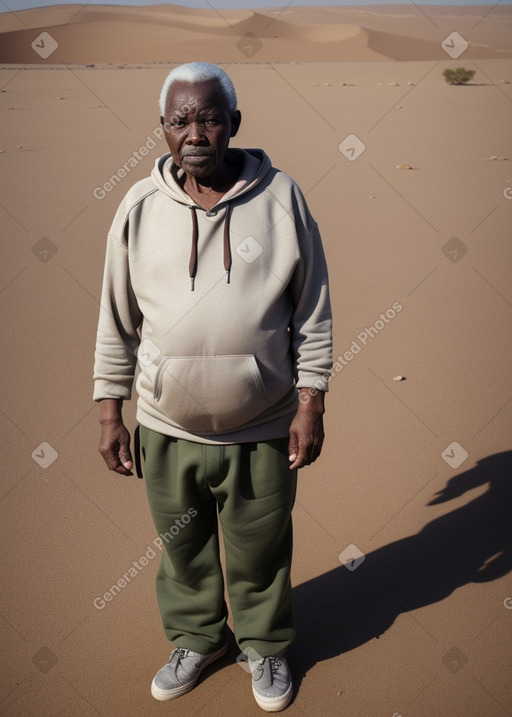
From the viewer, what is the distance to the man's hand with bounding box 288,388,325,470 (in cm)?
242

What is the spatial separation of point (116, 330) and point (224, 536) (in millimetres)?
754

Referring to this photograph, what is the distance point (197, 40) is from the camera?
55906mm

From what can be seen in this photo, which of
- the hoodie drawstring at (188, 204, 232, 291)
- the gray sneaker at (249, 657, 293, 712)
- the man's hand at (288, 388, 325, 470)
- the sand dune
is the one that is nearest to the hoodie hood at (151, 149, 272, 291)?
the hoodie drawstring at (188, 204, 232, 291)

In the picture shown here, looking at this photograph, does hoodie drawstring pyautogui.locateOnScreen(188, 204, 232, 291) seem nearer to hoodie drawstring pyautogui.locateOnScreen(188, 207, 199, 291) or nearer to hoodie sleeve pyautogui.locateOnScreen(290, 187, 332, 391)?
hoodie drawstring pyautogui.locateOnScreen(188, 207, 199, 291)

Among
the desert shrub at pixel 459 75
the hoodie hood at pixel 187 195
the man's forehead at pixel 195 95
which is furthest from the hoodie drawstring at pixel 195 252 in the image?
the desert shrub at pixel 459 75

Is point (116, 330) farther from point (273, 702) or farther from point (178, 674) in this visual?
point (273, 702)

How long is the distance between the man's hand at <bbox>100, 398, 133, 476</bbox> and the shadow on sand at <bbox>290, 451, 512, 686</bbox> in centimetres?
104

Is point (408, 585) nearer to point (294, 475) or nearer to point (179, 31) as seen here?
point (294, 475)

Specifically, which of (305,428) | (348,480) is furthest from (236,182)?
(348,480)

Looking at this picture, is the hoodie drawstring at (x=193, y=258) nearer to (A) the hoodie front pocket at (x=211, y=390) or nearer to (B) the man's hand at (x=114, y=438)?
(A) the hoodie front pocket at (x=211, y=390)

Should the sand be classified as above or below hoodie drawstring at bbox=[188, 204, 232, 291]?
below

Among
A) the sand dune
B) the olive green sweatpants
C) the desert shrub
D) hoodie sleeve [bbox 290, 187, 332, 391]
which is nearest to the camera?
hoodie sleeve [bbox 290, 187, 332, 391]

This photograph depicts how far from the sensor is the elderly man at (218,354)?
87.7 inches

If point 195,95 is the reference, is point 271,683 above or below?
below
